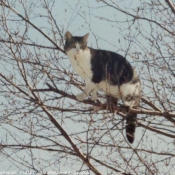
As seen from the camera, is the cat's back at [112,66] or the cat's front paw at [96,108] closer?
the cat's front paw at [96,108]

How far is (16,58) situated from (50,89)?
0.81 m

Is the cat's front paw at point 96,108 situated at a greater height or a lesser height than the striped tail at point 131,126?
greater

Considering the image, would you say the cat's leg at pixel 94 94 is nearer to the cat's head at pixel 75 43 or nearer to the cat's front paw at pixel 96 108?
the cat's front paw at pixel 96 108

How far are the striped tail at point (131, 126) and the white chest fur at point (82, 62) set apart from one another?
731 mm

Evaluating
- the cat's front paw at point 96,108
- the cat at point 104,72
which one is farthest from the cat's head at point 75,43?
the cat's front paw at point 96,108

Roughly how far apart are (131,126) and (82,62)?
102 cm

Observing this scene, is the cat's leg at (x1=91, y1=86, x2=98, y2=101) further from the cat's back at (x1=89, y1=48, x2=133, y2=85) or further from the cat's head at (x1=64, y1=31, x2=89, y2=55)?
the cat's head at (x1=64, y1=31, x2=89, y2=55)

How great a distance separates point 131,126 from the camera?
5164 mm

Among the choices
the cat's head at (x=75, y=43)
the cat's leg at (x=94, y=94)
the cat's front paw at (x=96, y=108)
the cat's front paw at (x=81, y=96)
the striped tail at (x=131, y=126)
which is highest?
the cat's head at (x=75, y=43)

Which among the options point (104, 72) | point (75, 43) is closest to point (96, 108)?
point (104, 72)

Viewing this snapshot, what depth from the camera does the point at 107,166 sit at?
5.38 m

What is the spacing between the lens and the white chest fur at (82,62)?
5.61 meters

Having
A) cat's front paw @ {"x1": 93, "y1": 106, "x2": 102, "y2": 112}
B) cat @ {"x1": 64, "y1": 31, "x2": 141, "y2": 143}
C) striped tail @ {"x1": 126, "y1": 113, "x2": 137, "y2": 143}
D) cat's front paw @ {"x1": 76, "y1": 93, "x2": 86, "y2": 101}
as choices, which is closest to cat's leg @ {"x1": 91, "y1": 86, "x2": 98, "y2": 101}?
cat @ {"x1": 64, "y1": 31, "x2": 141, "y2": 143}

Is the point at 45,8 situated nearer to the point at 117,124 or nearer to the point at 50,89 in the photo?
the point at 50,89
